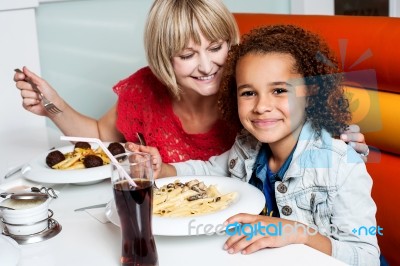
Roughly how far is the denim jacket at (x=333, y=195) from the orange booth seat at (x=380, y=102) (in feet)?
0.84

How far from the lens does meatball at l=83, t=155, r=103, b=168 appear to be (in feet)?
4.77

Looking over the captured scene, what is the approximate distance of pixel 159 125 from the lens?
6.04ft

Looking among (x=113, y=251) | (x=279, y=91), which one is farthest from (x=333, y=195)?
(x=113, y=251)

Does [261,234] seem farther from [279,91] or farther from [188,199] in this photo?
[279,91]

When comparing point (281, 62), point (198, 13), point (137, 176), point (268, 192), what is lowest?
point (268, 192)

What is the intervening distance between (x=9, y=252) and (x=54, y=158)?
1.78 ft

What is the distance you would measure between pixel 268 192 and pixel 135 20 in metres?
1.44

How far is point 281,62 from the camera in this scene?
1.34 m

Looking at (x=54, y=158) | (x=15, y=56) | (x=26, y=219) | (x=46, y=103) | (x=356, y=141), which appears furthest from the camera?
(x=15, y=56)

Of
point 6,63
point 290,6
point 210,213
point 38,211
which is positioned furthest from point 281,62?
point 290,6

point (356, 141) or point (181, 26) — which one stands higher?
point (181, 26)

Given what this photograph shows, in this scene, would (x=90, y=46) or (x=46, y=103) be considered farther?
(x=90, y=46)

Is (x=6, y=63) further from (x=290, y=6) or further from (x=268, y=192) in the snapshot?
(x=290, y=6)

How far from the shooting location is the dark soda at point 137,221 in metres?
0.95
